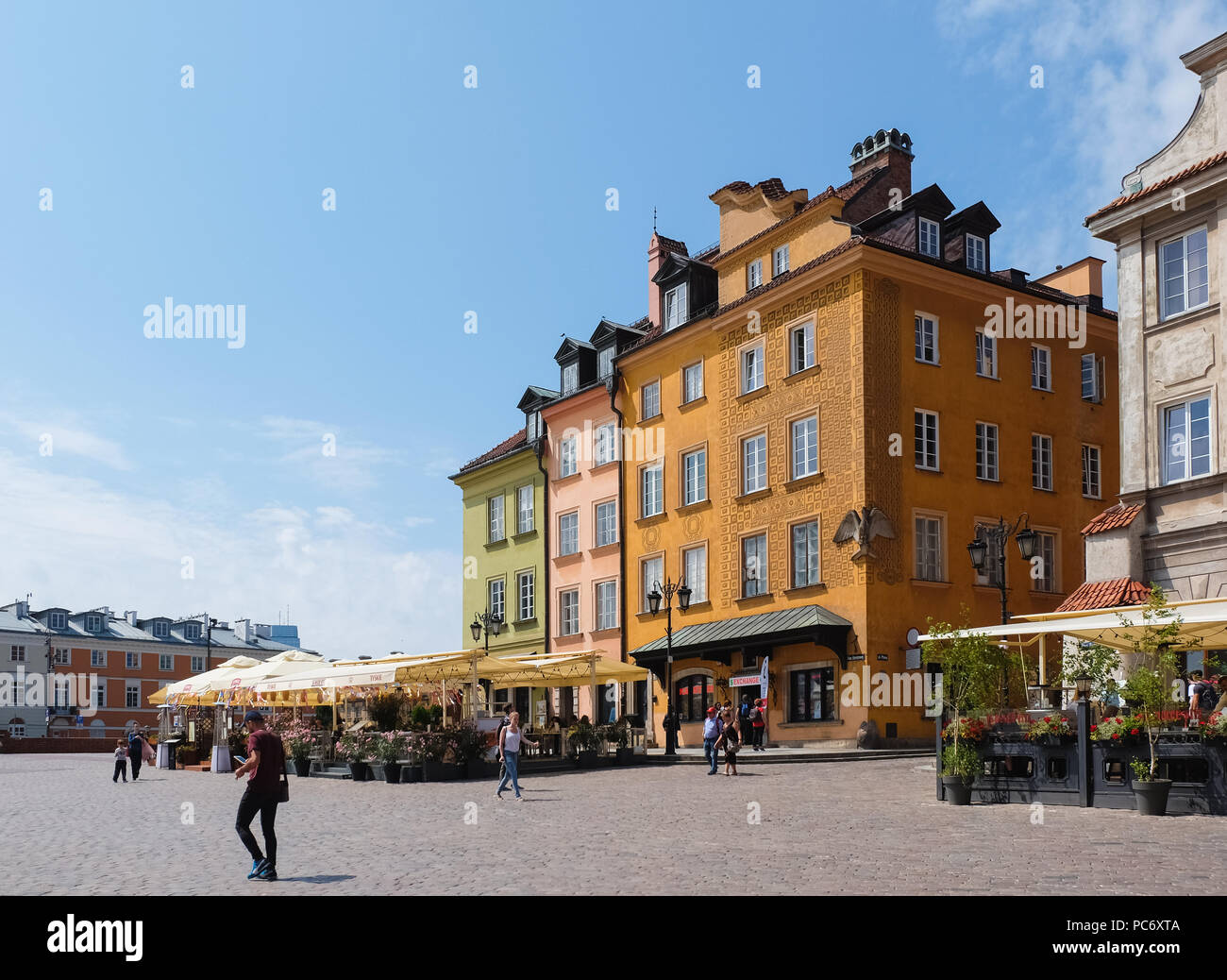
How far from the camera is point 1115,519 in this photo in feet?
88.4

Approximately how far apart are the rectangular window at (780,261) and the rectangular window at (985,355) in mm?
5984

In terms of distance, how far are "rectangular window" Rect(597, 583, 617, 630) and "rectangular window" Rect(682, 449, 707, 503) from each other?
4950mm

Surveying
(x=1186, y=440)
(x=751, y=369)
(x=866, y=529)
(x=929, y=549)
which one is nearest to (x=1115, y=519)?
(x=1186, y=440)


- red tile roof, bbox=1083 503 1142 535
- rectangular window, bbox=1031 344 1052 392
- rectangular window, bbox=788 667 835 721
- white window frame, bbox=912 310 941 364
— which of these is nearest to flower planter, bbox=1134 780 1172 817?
red tile roof, bbox=1083 503 1142 535

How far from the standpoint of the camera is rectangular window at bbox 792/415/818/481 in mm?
37969

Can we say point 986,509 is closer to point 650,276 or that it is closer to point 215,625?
point 650,276

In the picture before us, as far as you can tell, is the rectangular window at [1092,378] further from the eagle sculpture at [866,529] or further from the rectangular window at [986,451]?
the eagle sculpture at [866,529]

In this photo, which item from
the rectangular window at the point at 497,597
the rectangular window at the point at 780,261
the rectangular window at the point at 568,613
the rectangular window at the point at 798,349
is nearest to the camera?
the rectangular window at the point at 798,349

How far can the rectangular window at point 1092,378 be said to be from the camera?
137 ft

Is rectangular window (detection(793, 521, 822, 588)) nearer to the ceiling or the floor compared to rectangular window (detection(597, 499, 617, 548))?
nearer to the floor

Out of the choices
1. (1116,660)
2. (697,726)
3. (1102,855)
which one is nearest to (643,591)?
(697,726)

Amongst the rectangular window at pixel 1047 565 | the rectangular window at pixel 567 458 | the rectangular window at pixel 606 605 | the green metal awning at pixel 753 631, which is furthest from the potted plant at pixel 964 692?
the rectangular window at pixel 567 458

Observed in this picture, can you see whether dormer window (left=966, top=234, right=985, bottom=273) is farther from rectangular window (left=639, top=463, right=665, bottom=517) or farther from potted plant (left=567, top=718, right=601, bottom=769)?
potted plant (left=567, top=718, right=601, bottom=769)
